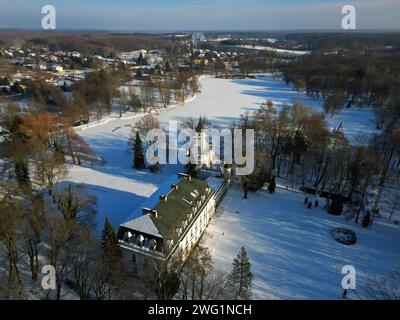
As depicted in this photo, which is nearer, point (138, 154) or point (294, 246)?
point (294, 246)

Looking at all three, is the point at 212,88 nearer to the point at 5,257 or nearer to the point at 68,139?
the point at 68,139

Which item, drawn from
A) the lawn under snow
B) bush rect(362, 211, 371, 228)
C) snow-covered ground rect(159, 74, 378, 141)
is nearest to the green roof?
the lawn under snow

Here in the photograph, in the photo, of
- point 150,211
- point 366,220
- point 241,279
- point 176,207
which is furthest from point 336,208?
point 150,211

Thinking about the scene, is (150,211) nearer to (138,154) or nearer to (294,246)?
(294,246)

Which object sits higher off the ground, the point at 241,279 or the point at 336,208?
the point at 336,208

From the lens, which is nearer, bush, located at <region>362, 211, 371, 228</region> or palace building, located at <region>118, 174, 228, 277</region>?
palace building, located at <region>118, 174, 228, 277</region>

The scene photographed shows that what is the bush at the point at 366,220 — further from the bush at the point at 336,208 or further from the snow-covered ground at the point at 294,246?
the bush at the point at 336,208

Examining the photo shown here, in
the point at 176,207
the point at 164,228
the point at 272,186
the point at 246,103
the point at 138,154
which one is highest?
the point at 246,103

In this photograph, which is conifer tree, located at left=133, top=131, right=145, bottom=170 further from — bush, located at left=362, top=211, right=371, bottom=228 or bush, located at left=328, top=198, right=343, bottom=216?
bush, located at left=362, top=211, right=371, bottom=228
